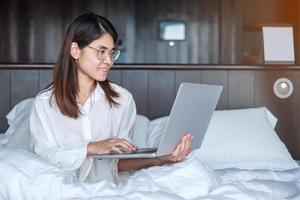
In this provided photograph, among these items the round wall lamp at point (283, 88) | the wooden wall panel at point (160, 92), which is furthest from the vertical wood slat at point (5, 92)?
the round wall lamp at point (283, 88)

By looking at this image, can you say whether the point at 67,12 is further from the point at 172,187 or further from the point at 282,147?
the point at 172,187

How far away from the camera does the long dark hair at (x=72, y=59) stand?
190 centimetres

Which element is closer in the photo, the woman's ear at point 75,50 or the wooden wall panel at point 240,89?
the woman's ear at point 75,50

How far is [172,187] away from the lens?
5.42 ft

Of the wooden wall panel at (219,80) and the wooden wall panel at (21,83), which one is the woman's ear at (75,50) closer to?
the wooden wall panel at (21,83)

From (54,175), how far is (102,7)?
3.55m

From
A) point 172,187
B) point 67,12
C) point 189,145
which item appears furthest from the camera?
point 67,12

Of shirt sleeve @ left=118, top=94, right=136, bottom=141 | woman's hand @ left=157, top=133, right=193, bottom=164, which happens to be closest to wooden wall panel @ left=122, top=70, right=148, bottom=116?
shirt sleeve @ left=118, top=94, right=136, bottom=141

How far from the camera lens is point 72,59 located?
6.42 feet

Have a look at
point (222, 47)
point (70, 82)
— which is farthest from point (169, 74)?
point (222, 47)

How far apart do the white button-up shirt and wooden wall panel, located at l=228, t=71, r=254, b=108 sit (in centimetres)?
100

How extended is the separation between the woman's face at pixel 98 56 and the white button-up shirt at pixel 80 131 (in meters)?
0.10

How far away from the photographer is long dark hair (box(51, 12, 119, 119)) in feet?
6.22

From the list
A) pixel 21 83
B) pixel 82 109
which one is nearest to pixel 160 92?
pixel 21 83
